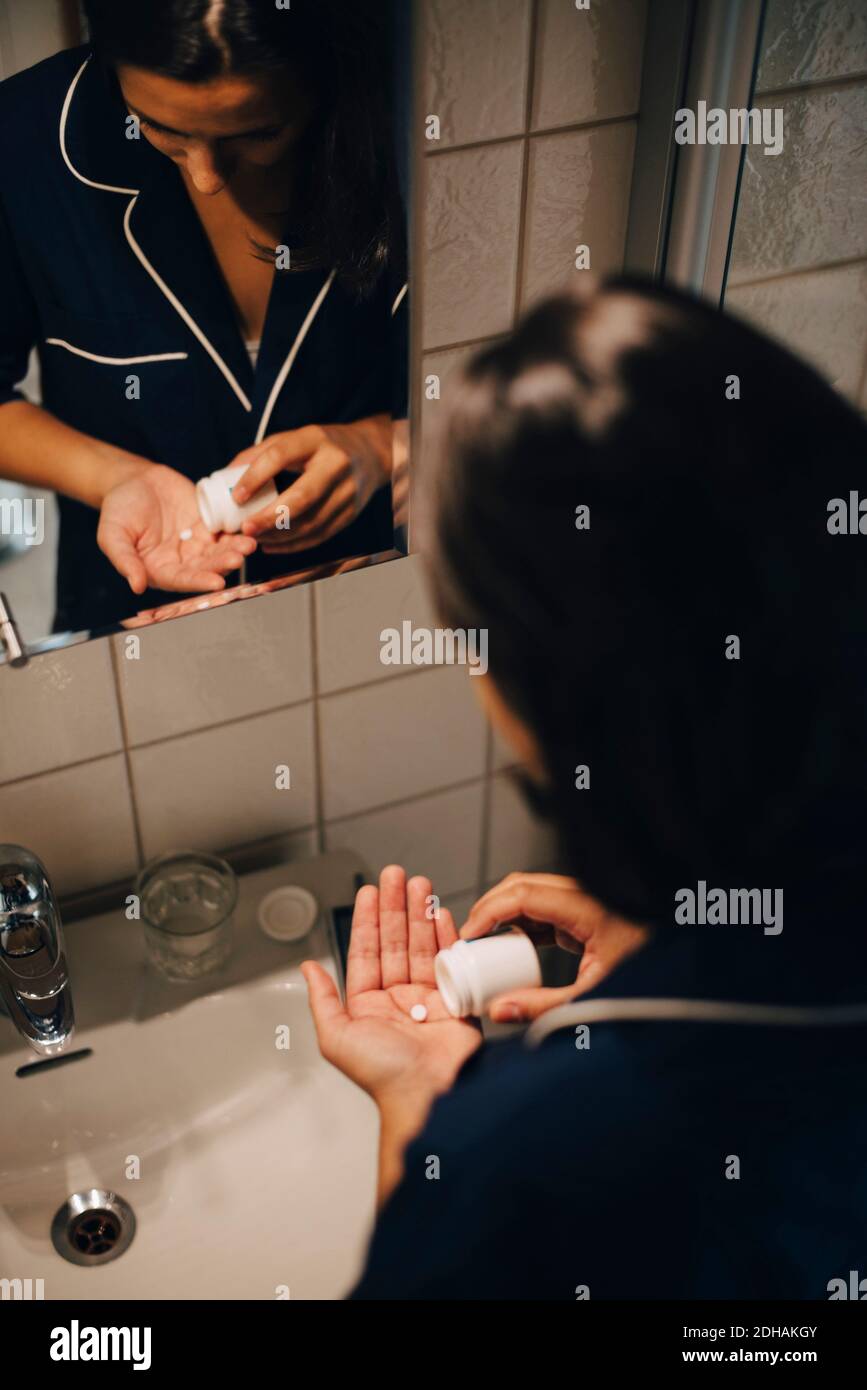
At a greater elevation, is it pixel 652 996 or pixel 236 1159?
pixel 652 996

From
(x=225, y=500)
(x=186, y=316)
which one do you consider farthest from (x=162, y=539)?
(x=186, y=316)

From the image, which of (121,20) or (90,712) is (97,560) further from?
(121,20)

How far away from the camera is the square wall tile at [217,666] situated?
0.88 m

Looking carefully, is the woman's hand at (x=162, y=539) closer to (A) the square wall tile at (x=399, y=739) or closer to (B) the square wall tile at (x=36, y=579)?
(B) the square wall tile at (x=36, y=579)

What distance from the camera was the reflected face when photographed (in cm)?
62

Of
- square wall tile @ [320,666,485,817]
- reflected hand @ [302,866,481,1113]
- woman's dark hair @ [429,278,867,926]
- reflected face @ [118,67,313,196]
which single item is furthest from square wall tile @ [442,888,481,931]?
reflected face @ [118,67,313,196]

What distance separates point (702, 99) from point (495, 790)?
64 centimetres

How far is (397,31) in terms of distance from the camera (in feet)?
2.16

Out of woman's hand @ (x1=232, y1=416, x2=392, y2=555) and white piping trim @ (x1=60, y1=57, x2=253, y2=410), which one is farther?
woman's hand @ (x1=232, y1=416, x2=392, y2=555)

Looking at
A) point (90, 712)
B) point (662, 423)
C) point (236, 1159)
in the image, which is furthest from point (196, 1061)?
point (662, 423)

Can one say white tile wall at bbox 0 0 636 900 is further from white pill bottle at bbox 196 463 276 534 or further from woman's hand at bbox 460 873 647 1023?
woman's hand at bbox 460 873 647 1023

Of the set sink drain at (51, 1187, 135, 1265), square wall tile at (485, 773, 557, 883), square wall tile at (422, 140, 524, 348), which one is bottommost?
sink drain at (51, 1187, 135, 1265)

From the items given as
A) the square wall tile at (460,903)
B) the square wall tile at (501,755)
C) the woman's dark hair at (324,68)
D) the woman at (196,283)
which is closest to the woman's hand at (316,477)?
the woman at (196,283)

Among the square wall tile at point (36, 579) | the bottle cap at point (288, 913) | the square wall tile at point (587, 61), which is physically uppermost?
the square wall tile at point (587, 61)
